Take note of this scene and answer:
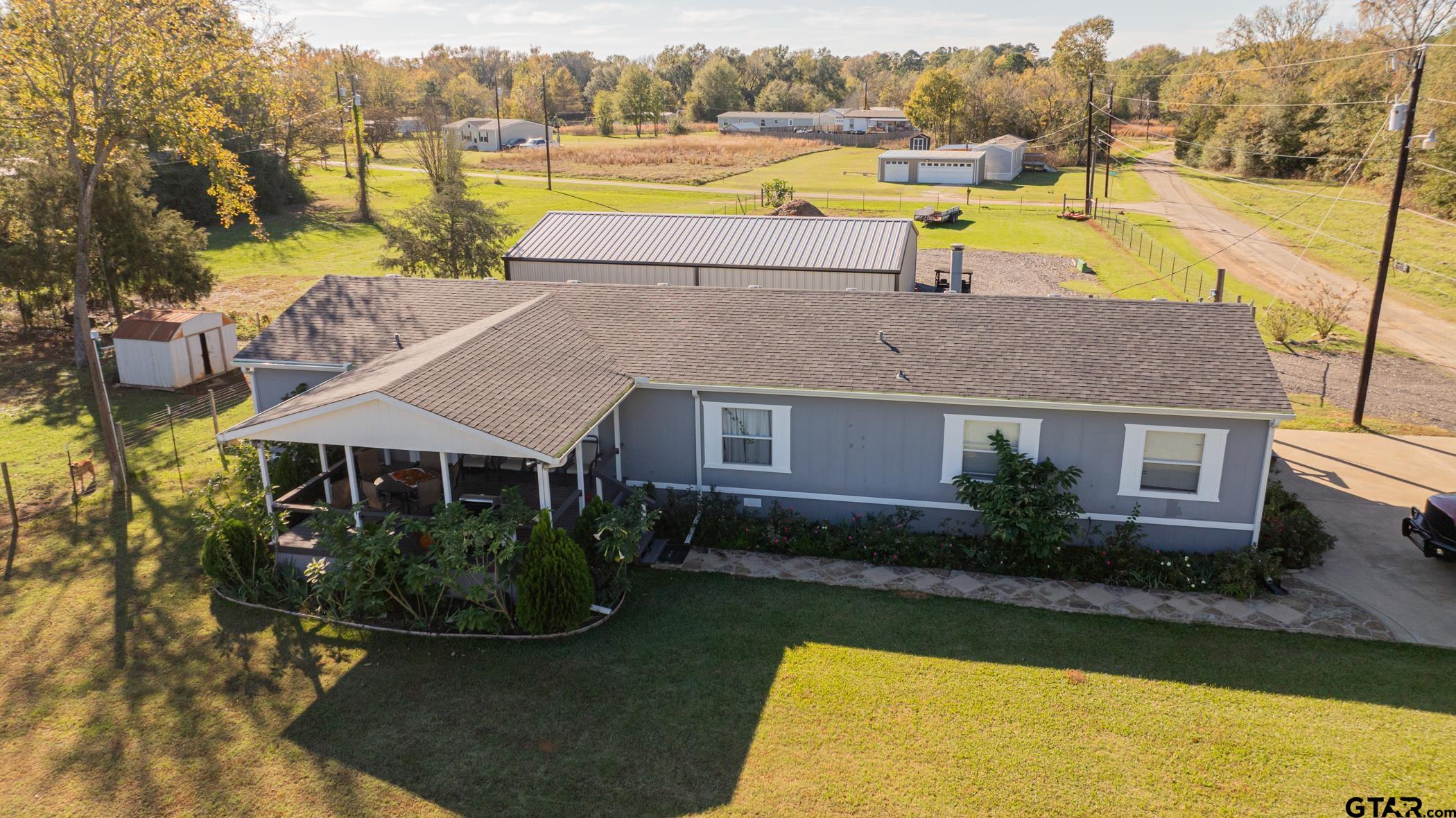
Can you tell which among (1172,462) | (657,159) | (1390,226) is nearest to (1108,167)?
(657,159)

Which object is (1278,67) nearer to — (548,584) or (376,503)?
(548,584)

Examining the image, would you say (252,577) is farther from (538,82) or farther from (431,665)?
(538,82)

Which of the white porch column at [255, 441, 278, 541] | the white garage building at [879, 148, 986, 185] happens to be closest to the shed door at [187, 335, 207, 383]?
the white porch column at [255, 441, 278, 541]

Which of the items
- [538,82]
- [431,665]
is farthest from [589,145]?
[431,665]

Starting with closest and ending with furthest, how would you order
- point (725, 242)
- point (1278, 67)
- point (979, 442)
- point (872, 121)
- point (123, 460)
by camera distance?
point (979, 442) → point (123, 460) → point (725, 242) → point (1278, 67) → point (872, 121)

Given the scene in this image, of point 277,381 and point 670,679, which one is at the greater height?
point 277,381

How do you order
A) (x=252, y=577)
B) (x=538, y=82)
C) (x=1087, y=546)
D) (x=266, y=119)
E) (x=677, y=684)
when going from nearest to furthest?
(x=677, y=684), (x=252, y=577), (x=1087, y=546), (x=266, y=119), (x=538, y=82)
